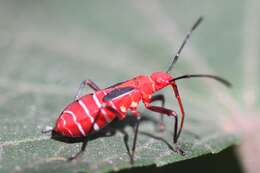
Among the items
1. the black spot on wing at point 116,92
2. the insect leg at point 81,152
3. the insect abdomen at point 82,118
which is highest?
the black spot on wing at point 116,92

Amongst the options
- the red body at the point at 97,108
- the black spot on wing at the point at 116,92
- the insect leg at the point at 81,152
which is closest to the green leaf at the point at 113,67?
the insect leg at the point at 81,152

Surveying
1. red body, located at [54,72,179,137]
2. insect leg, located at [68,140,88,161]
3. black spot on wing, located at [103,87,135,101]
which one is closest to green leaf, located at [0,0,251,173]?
insect leg, located at [68,140,88,161]

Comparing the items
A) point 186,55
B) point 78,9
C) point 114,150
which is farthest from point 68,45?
point 114,150

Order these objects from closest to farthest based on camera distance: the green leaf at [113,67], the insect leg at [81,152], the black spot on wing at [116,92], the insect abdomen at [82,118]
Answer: the insect leg at [81,152], the green leaf at [113,67], the insect abdomen at [82,118], the black spot on wing at [116,92]

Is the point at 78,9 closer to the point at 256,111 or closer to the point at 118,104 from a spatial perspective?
the point at 118,104

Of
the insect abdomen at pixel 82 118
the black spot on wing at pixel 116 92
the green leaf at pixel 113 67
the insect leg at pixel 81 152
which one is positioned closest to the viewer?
the insect leg at pixel 81 152

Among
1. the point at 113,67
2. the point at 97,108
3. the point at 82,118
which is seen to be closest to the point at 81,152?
the point at 82,118

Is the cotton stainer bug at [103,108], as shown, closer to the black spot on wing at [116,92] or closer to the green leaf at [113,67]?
the black spot on wing at [116,92]
